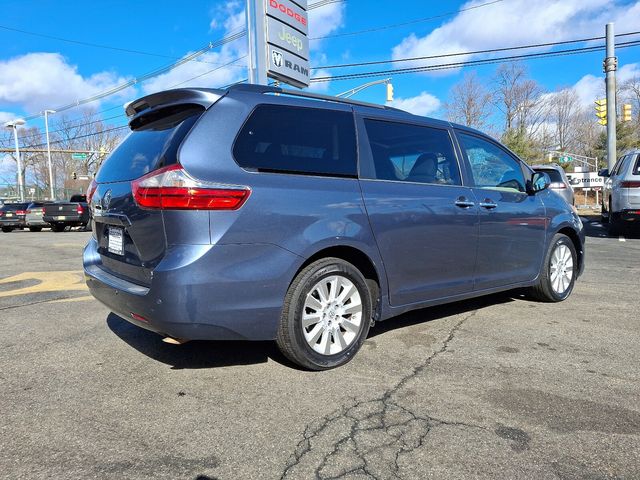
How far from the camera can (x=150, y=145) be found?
3.29 m

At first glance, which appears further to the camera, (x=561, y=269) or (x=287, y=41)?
(x=287, y=41)

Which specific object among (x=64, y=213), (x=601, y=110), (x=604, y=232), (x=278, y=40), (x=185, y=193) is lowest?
(x=604, y=232)

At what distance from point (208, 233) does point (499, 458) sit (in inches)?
74.8

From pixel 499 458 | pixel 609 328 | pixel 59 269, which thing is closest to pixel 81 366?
pixel 499 458

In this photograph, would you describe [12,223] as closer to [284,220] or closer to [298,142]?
[298,142]

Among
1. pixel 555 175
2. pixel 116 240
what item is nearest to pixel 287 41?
pixel 555 175

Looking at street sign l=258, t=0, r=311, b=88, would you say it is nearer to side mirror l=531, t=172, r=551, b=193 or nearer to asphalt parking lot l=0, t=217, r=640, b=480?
side mirror l=531, t=172, r=551, b=193

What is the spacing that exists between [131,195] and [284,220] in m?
0.99

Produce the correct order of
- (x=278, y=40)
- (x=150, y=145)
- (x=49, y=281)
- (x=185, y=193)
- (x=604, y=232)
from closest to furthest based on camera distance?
1. (x=185, y=193)
2. (x=150, y=145)
3. (x=49, y=281)
4. (x=278, y=40)
5. (x=604, y=232)

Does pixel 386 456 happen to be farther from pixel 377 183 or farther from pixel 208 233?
pixel 377 183

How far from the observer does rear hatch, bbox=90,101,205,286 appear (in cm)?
297

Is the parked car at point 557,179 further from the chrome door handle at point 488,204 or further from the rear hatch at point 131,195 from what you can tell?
the rear hatch at point 131,195

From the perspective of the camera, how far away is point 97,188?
12.1ft

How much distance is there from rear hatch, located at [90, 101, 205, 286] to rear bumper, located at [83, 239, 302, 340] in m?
0.14
